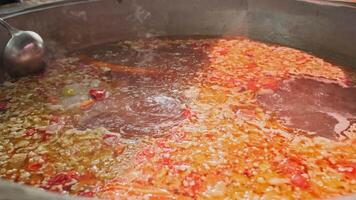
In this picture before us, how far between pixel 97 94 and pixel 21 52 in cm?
99

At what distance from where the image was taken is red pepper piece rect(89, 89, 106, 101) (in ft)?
12.4

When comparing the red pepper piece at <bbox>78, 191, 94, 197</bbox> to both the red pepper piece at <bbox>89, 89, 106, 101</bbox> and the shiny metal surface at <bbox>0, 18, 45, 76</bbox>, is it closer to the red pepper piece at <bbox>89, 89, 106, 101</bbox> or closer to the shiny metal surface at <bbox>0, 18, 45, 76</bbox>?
the red pepper piece at <bbox>89, 89, 106, 101</bbox>

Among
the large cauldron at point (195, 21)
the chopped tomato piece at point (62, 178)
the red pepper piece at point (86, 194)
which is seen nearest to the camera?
the red pepper piece at point (86, 194)

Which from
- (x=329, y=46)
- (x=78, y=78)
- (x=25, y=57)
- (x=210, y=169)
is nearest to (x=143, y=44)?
(x=78, y=78)

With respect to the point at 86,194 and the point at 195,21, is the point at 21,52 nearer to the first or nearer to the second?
the point at 86,194

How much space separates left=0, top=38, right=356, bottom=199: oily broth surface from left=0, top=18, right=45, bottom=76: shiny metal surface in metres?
0.16

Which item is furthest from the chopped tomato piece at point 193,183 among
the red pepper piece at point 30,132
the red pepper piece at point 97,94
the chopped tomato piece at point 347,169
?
the red pepper piece at point 97,94

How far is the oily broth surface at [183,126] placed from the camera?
2602 millimetres

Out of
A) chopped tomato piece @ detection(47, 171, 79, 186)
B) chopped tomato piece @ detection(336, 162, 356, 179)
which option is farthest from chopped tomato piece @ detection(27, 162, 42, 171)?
chopped tomato piece @ detection(336, 162, 356, 179)

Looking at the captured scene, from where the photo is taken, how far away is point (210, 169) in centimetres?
271

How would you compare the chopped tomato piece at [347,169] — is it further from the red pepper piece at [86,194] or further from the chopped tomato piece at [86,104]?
the chopped tomato piece at [86,104]

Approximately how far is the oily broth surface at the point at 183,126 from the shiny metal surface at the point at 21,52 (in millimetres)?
157

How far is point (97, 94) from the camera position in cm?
381

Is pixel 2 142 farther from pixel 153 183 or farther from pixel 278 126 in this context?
pixel 278 126
